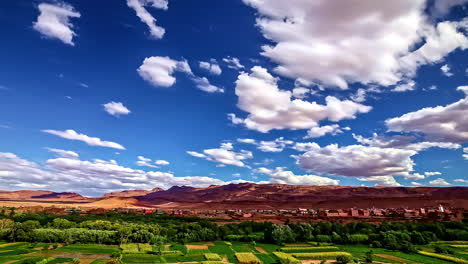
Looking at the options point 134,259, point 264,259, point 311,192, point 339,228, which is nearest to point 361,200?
point 311,192

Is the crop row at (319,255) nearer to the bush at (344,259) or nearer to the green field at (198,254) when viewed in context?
the green field at (198,254)

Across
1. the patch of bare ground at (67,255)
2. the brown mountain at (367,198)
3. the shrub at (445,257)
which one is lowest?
the patch of bare ground at (67,255)

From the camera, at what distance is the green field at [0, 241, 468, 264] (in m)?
49.3

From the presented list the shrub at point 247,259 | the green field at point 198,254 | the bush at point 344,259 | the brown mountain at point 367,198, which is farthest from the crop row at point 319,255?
the brown mountain at point 367,198

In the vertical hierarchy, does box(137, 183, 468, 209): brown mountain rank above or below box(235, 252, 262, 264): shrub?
above

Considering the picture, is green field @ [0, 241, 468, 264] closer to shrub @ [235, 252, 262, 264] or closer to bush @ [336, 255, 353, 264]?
shrub @ [235, 252, 262, 264]

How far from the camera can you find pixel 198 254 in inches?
2174

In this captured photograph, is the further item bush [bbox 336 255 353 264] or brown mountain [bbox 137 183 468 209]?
brown mountain [bbox 137 183 468 209]

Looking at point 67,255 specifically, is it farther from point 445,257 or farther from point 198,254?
point 445,257

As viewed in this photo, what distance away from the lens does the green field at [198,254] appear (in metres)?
49.3

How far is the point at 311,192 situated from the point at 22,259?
172780mm

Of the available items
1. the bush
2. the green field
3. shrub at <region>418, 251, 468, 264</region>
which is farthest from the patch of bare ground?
shrub at <region>418, 251, 468, 264</region>

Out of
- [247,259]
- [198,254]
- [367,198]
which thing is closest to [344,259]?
[247,259]

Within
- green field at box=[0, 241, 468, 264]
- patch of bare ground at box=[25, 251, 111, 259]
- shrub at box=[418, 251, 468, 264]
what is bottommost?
patch of bare ground at box=[25, 251, 111, 259]
